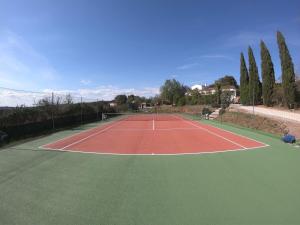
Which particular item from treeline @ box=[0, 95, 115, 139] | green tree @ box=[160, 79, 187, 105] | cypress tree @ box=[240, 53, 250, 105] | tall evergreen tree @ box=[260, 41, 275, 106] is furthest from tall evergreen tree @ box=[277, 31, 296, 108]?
green tree @ box=[160, 79, 187, 105]

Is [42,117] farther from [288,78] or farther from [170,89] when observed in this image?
[170,89]

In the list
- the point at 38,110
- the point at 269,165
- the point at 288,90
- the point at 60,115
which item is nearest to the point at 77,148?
the point at 269,165

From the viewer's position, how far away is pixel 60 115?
78.8 ft

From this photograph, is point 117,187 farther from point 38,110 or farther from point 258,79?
point 258,79

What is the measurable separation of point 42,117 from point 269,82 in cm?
2618

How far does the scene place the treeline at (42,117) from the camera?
15680mm

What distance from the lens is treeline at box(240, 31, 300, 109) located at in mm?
28266

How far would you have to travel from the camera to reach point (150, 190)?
5.73 meters

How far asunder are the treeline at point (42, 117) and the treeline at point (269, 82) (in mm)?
19194

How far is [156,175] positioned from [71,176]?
82.3 inches

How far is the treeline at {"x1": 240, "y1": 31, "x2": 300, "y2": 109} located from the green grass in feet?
70.4

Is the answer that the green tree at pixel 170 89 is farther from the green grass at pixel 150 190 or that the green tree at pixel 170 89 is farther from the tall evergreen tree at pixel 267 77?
the green grass at pixel 150 190

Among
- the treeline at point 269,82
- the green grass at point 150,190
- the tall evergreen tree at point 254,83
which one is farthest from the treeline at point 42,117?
the tall evergreen tree at point 254,83

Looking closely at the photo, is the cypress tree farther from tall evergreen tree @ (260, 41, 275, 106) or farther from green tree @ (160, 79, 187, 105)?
green tree @ (160, 79, 187, 105)
